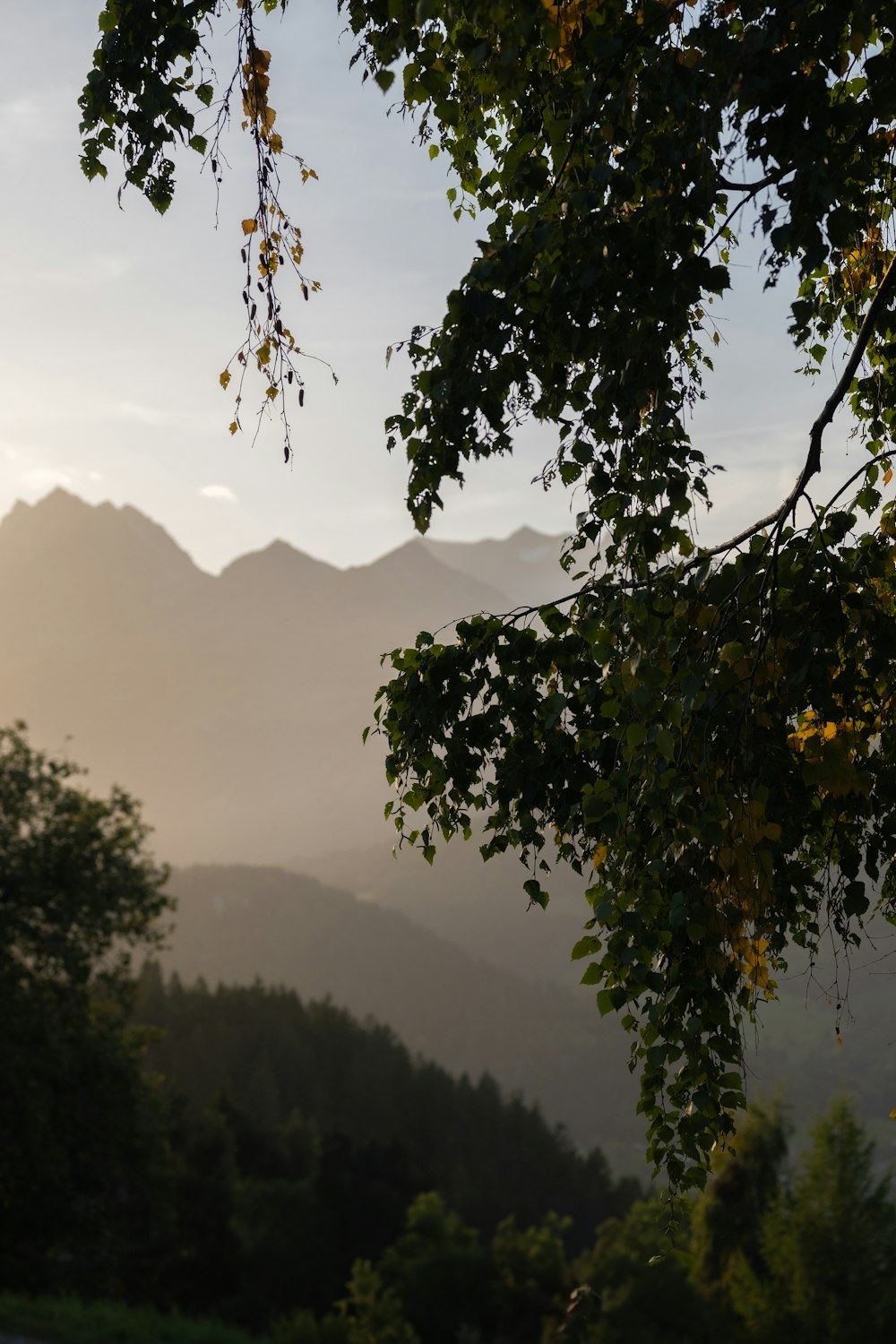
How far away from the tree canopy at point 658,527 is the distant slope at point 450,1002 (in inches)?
6685

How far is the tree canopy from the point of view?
2.42m

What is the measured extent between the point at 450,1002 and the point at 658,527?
188052 mm

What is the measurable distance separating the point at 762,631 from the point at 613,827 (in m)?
0.62

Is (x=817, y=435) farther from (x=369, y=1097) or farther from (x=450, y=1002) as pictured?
(x=450, y=1002)

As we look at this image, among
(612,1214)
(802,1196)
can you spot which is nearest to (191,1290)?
(802,1196)

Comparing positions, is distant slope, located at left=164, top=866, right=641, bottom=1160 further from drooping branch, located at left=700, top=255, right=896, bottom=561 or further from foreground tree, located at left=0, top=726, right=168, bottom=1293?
drooping branch, located at left=700, top=255, right=896, bottom=561

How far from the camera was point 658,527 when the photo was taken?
2955 mm

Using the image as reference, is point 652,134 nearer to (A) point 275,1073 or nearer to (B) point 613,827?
(B) point 613,827

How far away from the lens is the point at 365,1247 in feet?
143

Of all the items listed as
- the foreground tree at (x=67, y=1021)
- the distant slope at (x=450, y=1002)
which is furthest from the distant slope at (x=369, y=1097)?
the distant slope at (x=450, y=1002)

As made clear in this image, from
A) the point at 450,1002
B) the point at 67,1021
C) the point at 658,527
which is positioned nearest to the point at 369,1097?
the point at 67,1021

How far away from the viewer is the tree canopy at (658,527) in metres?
2.42

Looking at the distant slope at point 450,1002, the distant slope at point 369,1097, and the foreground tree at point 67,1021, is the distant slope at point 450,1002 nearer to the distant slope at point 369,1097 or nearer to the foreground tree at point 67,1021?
the distant slope at point 369,1097

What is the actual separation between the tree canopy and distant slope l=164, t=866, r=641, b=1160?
170 metres
